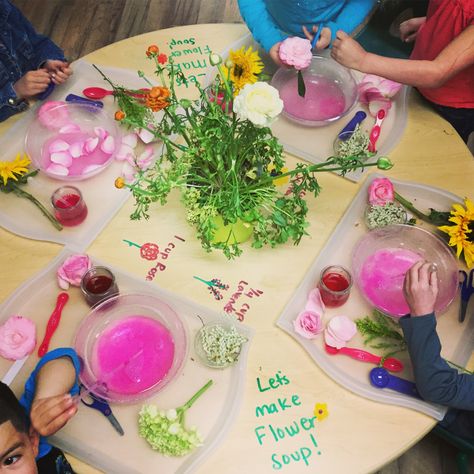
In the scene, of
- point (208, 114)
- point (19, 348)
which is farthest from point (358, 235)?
point (19, 348)

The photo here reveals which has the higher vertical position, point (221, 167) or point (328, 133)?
point (221, 167)

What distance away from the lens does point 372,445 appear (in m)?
1.06

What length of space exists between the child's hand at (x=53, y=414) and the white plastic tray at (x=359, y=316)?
18.9 inches

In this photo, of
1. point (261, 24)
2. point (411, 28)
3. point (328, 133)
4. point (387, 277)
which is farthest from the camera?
point (411, 28)

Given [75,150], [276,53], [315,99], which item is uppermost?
[276,53]

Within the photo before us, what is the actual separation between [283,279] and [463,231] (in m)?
0.44

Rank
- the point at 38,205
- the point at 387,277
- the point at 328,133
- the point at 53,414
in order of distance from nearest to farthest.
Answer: the point at 53,414, the point at 387,277, the point at 38,205, the point at 328,133

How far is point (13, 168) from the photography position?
53.9 inches

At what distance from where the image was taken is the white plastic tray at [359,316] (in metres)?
1.12

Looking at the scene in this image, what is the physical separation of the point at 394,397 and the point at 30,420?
0.75 m

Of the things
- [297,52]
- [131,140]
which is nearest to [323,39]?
[297,52]

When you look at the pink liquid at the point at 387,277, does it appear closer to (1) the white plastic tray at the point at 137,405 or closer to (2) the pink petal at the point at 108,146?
(1) the white plastic tray at the point at 137,405

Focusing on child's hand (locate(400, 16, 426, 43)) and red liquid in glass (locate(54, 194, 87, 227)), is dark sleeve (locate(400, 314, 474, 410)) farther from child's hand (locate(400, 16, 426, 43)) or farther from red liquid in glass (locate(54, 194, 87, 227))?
child's hand (locate(400, 16, 426, 43))

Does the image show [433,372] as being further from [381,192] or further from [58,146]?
[58,146]
